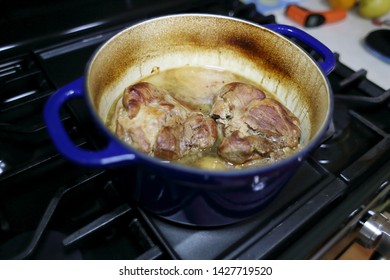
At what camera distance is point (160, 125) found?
23.8 inches

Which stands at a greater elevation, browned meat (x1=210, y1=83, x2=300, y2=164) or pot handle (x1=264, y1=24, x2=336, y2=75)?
pot handle (x1=264, y1=24, x2=336, y2=75)

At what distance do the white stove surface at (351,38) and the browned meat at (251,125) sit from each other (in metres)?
0.49

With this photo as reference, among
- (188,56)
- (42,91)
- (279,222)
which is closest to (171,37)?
(188,56)

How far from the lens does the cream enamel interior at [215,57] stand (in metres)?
0.66

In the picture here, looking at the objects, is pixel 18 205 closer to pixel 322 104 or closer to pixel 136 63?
pixel 136 63

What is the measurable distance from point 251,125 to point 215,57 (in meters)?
0.24

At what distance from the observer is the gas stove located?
59 cm

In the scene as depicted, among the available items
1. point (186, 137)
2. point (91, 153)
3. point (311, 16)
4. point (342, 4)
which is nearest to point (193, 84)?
point (186, 137)

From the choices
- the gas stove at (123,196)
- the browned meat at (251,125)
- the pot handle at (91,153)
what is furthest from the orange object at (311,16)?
the pot handle at (91,153)

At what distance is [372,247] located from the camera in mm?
666

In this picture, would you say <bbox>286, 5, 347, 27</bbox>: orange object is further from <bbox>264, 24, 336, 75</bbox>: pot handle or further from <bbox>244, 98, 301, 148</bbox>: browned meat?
<bbox>244, 98, 301, 148</bbox>: browned meat

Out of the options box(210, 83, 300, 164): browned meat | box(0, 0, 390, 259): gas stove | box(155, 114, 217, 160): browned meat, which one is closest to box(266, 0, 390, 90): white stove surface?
box(0, 0, 390, 259): gas stove

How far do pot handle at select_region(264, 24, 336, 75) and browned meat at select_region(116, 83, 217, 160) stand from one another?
236 mm
